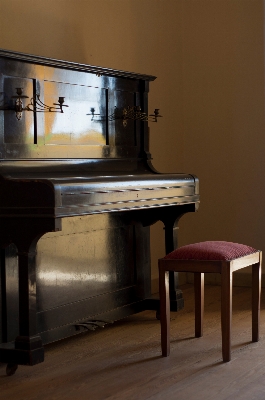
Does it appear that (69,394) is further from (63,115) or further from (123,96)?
(123,96)

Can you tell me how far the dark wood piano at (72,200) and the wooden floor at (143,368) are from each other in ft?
0.37

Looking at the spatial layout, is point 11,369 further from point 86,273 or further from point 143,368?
point 86,273

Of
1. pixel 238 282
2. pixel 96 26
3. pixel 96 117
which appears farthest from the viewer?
pixel 238 282

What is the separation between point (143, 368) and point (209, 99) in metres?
2.93

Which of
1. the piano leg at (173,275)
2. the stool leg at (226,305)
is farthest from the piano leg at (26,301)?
the piano leg at (173,275)

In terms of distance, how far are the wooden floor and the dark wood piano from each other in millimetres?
112

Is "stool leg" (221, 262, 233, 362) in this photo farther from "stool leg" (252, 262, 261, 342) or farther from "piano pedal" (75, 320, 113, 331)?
"piano pedal" (75, 320, 113, 331)

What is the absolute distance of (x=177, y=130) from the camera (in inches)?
226

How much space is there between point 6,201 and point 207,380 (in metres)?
1.17

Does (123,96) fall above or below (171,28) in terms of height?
below

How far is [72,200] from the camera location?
322 centimetres

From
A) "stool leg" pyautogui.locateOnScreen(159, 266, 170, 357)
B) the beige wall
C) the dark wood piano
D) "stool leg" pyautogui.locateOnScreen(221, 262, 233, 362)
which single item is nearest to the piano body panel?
the dark wood piano

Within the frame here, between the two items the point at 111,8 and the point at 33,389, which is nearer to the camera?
the point at 33,389

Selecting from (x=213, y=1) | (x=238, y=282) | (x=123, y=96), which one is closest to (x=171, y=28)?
(x=213, y=1)
